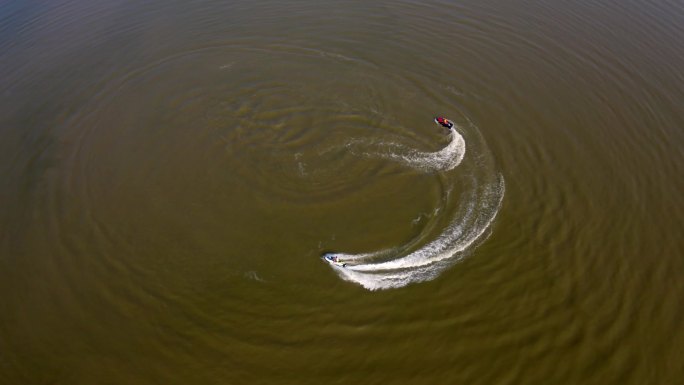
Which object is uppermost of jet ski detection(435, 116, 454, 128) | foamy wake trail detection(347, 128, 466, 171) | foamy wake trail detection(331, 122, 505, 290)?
jet ski detection(435, 116, 454, 128)

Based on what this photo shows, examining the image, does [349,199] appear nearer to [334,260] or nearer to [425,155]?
[334,260]

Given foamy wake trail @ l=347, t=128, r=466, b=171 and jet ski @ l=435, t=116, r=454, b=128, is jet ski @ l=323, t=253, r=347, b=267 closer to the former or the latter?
foamy wake trail @ l=347, t=128, r=466, b=171

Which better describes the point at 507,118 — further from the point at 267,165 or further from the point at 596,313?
the point at 267,165

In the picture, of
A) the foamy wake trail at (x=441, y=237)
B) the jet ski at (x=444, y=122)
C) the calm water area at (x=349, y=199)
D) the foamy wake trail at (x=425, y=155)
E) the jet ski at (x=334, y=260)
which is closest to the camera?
the calm water area at (x=349, y=199)

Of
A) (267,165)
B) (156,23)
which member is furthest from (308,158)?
(156,23)

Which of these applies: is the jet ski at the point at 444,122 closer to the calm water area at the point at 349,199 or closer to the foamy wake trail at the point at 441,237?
the calm water area at the point at 349,199

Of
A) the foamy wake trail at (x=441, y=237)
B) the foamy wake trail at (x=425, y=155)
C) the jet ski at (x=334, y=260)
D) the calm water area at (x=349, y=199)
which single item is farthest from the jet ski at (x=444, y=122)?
the jet ski at (x=334, y=260)

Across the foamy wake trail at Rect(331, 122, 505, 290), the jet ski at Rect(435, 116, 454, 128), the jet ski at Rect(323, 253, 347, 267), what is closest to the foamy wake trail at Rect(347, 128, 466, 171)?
the foamy wake trail at Rect(331, 122, 505, 290)
